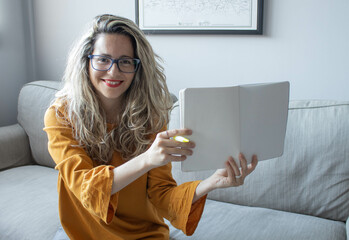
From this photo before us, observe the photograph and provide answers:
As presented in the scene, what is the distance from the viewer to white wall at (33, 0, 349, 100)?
5.86 feet

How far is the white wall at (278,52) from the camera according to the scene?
1.79m

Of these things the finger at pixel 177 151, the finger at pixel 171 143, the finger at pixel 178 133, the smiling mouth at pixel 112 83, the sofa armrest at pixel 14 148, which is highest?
the smiling mouth at pixel 112 83

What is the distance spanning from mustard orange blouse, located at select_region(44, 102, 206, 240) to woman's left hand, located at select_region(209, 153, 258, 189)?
105 mm

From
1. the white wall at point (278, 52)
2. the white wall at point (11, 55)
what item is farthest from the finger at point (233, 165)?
the white wall at point (11, 55)

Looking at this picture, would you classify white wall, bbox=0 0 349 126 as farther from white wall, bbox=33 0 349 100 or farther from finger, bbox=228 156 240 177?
finger, bbox=228 156 240 177

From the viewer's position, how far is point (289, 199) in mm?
1616

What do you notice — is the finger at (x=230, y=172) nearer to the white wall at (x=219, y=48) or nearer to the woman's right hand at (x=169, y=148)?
the woman's right hand at (x=169, y=148)

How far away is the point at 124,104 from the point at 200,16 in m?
0.89

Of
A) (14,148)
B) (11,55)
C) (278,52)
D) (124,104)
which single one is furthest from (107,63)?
(11,55)

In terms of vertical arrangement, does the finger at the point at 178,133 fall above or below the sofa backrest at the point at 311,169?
above

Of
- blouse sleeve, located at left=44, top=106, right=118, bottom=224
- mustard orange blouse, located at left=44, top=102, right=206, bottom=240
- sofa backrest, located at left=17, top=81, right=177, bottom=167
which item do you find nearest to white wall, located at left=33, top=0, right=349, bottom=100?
sofa backrest, located at left=17, top=81, right=177, bottom=167

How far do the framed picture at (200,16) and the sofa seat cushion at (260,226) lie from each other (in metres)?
0.88

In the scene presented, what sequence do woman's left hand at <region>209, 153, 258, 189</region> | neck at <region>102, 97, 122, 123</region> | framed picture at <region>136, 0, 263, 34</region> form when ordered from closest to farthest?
woman's left hand at <region>209, 153, 258, 189</region>
neck at <region>102, 97, 122, 123</region>
framed picture at <region>136, 0, 263, 34</region>

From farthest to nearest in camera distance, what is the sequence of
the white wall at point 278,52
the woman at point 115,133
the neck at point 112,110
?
the white wall at point 278,52, the neck at point 112,110, the woman at point 115,133
